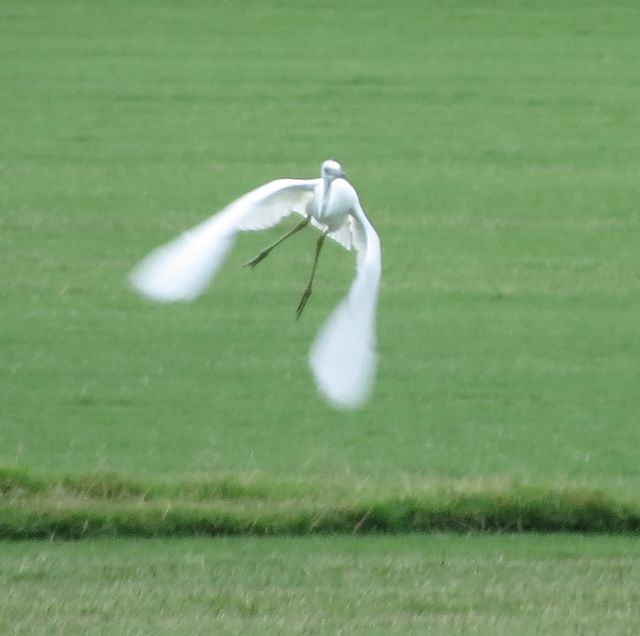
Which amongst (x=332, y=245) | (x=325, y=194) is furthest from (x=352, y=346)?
(x=332, y=245)

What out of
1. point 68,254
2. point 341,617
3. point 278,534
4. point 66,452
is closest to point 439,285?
point 68,254

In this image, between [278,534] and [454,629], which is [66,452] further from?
[454,629]

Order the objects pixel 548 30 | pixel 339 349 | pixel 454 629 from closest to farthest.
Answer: pixel 339 349, pixel 454 629, pixel 548 30

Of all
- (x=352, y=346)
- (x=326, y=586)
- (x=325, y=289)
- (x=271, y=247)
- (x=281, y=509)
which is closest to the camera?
(x=352, y=346)

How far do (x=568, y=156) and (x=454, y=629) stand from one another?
6755 mm

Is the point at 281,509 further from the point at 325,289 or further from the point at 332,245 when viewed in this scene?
the point at 332,245

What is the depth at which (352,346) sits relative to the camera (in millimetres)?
4395

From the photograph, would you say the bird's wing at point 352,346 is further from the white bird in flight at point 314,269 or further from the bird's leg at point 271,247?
the bird's leg at point 271,247

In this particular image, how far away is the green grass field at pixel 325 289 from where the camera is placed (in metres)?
5.82

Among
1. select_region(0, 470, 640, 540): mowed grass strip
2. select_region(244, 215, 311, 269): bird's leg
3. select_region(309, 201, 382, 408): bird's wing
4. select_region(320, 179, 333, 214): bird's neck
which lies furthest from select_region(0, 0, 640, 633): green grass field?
select_region(320, 179, 333, 214): bird's neck

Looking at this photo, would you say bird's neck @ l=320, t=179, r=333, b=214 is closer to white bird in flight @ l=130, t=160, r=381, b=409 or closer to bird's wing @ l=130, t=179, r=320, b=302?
white bird in flight @ l=130, t=160, r=381, b=409

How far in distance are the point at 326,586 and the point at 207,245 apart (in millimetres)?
1179

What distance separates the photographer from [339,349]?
4.38 metres

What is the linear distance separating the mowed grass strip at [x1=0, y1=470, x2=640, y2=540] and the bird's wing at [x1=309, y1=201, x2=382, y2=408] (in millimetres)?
1368
